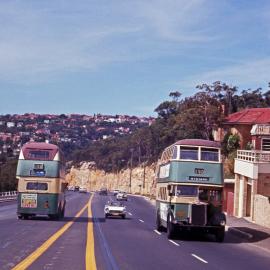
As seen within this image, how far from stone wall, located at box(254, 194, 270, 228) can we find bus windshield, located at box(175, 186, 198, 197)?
10.4 meters

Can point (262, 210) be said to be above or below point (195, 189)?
below

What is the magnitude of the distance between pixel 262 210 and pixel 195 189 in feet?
40.5

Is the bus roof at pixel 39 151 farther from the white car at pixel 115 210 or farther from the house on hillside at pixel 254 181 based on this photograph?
the house on hillside at pixel 254 181

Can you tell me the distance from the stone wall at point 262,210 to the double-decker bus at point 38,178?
1249 cm

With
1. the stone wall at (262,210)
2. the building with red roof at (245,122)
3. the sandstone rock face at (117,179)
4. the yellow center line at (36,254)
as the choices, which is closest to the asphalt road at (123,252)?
the yellow center line at (36,254)

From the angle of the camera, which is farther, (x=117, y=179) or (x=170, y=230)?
(x=117, y=179)

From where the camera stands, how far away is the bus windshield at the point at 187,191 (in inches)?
1145

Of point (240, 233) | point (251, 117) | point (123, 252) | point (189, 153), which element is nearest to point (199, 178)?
point (189, 153)

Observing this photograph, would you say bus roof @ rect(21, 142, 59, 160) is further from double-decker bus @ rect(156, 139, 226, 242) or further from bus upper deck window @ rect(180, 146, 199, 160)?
bus upper deck window @ rect(180, 146, 199, 160)

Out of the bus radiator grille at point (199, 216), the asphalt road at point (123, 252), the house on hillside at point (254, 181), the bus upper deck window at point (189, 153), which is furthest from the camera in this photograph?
the house on hillside at point (254, 181)

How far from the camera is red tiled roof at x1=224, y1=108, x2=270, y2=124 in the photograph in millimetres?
72488

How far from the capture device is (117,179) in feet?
527

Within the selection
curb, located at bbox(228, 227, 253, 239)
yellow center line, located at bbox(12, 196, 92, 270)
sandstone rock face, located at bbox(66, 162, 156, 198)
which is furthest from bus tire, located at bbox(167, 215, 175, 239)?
sandstone rock face, located at bbox(66, 162, 156, 198)

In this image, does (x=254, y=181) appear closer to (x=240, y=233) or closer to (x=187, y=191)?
(x=240, y=233)
